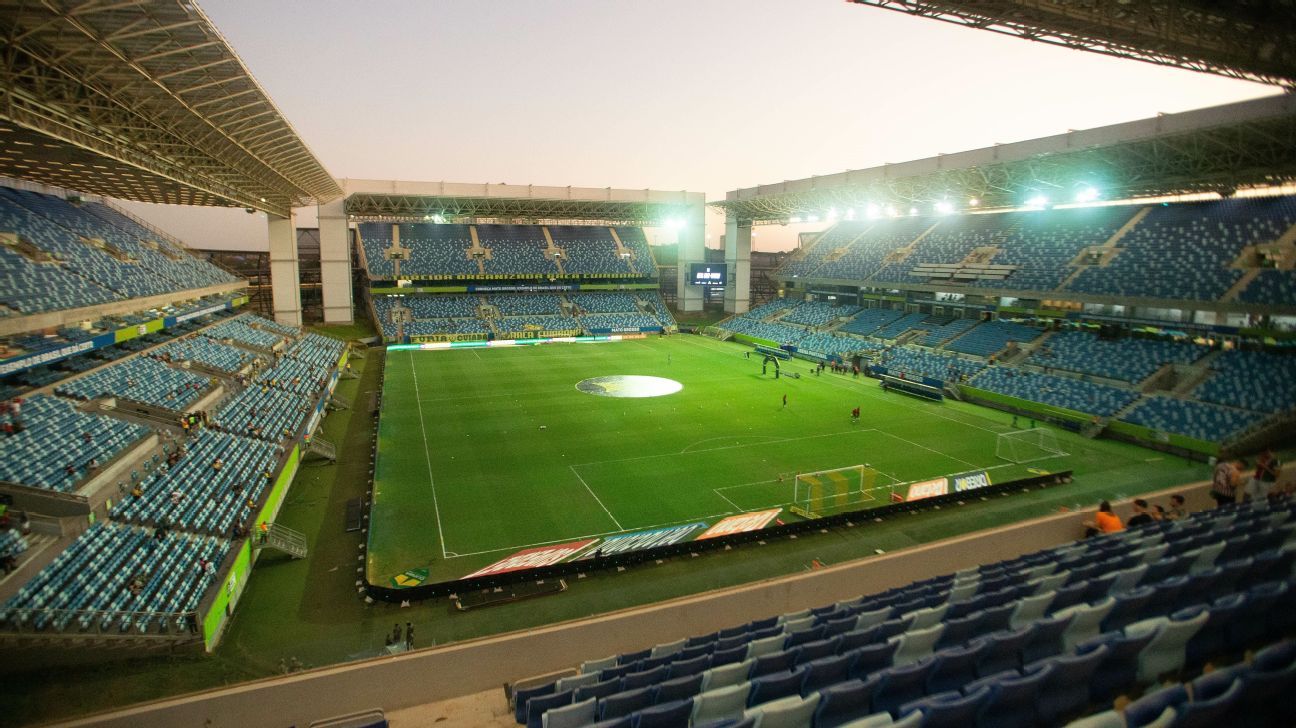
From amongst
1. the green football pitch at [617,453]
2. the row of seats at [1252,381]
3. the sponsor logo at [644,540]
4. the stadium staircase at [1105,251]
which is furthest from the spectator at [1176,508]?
the stadium staircase at [1105,251]

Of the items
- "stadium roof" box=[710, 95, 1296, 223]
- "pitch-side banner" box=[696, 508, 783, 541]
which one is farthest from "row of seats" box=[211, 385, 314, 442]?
"stadium roof" box=[710, 95, 1296, 223]

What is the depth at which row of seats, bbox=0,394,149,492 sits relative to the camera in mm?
14202

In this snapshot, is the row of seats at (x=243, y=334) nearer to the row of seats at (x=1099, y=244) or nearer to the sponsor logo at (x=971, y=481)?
the sponsor logo at (x=971, y=481)

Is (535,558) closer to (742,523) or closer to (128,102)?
(742,523)

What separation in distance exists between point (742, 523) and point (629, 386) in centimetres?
1952

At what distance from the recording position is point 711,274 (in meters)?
62.5

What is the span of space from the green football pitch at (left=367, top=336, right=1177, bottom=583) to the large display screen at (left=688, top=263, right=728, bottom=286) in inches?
918

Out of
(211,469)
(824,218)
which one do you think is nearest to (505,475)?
(211,469)

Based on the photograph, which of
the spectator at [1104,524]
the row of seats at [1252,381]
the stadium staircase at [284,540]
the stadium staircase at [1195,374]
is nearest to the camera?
the spectator at [1104,524]

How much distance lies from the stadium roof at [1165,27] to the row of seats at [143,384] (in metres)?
24.7

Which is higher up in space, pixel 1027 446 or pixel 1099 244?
pixel 1099 244

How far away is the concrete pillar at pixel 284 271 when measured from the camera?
1848 inches

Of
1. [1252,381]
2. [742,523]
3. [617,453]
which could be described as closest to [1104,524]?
[742,523]

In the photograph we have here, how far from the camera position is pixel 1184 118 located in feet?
94.0
